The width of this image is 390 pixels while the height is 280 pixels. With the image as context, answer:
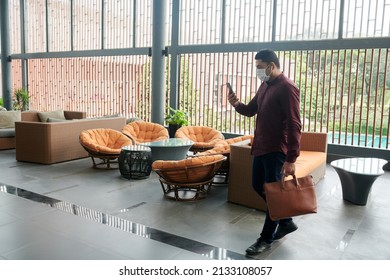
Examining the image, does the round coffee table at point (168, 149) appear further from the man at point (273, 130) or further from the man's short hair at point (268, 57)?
the man's short hair at point (268, 57)

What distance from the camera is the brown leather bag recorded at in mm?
2682

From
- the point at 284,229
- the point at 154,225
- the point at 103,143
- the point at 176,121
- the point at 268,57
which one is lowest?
the point at 154,225

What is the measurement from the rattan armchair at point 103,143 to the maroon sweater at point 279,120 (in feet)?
11.5

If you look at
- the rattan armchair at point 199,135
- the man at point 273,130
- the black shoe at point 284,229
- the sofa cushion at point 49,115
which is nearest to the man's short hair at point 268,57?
the man at point 273,130

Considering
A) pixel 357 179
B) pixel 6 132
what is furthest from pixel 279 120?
pixel 6 132

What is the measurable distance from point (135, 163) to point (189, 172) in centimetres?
137

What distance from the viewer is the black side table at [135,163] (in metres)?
5.25

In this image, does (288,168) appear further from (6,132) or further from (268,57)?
(6,132)

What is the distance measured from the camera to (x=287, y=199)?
2.69 metres

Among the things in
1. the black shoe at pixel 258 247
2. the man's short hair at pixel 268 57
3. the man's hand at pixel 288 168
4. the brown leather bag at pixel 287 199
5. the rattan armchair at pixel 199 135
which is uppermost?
the man's short hair at pixel 268 57

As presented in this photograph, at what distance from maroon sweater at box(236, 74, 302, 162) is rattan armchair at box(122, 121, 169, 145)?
13.9ft

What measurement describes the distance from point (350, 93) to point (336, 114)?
47cm

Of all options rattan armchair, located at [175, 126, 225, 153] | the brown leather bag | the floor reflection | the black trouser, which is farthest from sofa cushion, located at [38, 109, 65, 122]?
the brown leather bag

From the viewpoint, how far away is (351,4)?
21.9 feet
